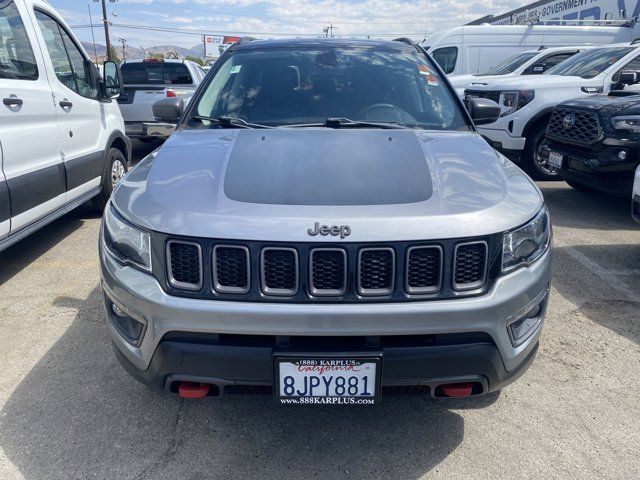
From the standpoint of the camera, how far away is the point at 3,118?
143 inches

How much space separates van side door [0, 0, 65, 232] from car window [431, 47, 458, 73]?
37.1ft

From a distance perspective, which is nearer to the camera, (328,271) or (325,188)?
(328,271)

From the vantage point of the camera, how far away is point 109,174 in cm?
563

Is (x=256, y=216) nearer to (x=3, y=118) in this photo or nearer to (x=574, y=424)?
(x=574, y=424)

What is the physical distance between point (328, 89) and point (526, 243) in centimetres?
168

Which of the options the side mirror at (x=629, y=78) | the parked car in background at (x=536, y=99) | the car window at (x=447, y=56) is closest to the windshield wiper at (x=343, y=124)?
the parked car in background at (x=536, y=99)

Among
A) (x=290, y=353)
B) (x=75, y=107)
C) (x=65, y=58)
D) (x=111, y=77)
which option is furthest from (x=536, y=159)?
(x=290, y=353)

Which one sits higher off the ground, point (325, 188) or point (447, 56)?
point (447, 56)

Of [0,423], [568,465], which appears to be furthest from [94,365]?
[568,465]

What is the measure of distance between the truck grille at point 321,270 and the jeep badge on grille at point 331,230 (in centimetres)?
4

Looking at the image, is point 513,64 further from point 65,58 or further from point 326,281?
point 326,281

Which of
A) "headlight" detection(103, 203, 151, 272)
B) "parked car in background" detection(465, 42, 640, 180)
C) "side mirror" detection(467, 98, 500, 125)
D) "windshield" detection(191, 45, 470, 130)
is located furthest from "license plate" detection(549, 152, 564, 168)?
"headlight" detection(103, 203, 151, 272)

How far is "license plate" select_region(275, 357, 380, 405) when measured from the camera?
192 cm

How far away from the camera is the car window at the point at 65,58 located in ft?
14.9
